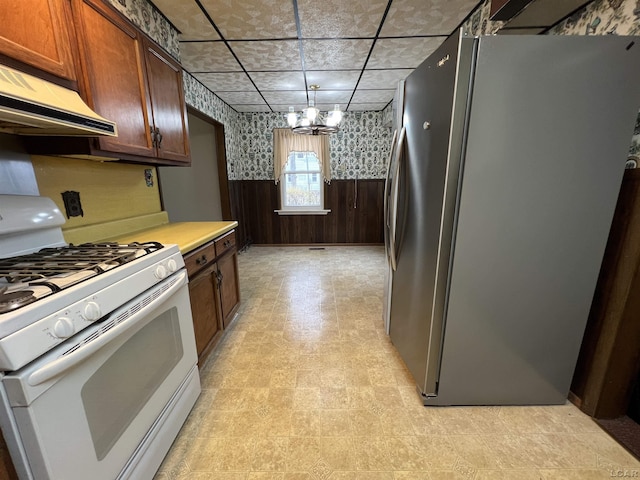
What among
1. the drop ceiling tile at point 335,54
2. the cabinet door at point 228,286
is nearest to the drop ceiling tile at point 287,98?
the drop ceiling tile at point 335,54

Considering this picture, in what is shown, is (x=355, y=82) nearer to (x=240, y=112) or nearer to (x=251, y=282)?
(x=240, y=112)

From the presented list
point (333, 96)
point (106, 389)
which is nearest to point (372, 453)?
point (106, 389)

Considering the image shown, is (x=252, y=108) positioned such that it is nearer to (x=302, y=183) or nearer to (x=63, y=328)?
(x=302, y=183)

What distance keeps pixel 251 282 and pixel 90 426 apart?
255 centimetres

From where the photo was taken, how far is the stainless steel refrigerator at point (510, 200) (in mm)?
1075

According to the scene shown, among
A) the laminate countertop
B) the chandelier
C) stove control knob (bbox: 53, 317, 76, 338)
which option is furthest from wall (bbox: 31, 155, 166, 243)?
the chandelier

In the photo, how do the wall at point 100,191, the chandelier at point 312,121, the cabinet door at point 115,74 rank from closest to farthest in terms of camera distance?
the cabinet door at point 115,74 < the wall at point 100,191 < the chandelier at point 312,121

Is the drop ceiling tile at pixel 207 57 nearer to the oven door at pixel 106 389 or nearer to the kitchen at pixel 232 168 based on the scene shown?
the kitchen at pixel 232 168

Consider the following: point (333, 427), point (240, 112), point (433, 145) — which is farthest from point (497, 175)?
point (240, 112)

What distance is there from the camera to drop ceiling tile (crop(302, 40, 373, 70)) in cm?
236

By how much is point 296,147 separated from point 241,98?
50.1 inches

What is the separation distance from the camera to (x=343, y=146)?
194 inches

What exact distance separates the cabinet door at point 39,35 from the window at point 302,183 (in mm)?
3892

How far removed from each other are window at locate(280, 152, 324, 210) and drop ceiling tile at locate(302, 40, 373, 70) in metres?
2.17
